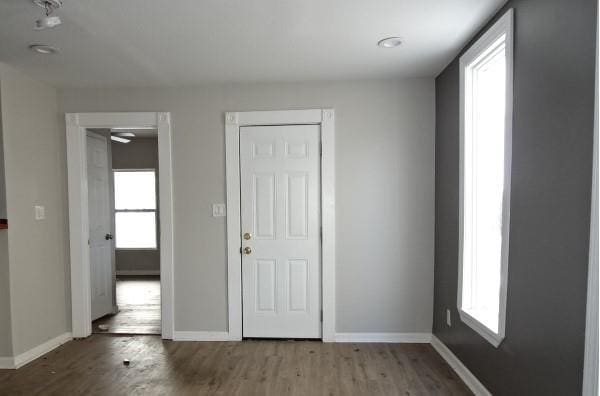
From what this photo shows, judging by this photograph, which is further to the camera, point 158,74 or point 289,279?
point 289,279

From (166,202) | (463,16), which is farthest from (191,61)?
(463,16)

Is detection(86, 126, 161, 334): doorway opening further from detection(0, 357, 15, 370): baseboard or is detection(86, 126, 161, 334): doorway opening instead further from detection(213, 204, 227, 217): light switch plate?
detection(213, 204, 227, 217): light switch plate

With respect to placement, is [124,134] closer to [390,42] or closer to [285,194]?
[285,194]

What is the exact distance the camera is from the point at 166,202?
3.21 m

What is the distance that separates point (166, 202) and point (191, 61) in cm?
135

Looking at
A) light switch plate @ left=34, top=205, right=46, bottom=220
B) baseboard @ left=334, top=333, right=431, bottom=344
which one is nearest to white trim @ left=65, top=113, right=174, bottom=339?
light switch plate @ left=34, top=205, right=46, bottom=220

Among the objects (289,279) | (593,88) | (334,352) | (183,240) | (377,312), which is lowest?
(334,352)

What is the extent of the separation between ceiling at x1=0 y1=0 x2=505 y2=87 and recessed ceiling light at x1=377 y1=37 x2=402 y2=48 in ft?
0.18

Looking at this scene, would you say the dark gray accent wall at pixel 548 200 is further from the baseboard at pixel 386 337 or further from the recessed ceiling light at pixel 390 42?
the baseboard at pixel 386 337

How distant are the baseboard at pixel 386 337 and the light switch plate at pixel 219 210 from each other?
1.61m

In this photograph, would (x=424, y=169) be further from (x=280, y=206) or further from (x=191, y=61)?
(x=191, y=61)

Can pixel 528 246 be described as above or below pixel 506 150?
below

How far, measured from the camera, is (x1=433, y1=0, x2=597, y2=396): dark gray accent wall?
4.48ft

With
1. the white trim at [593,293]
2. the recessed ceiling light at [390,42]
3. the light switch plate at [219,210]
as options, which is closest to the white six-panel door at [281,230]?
the light switch plate at [219,210]
